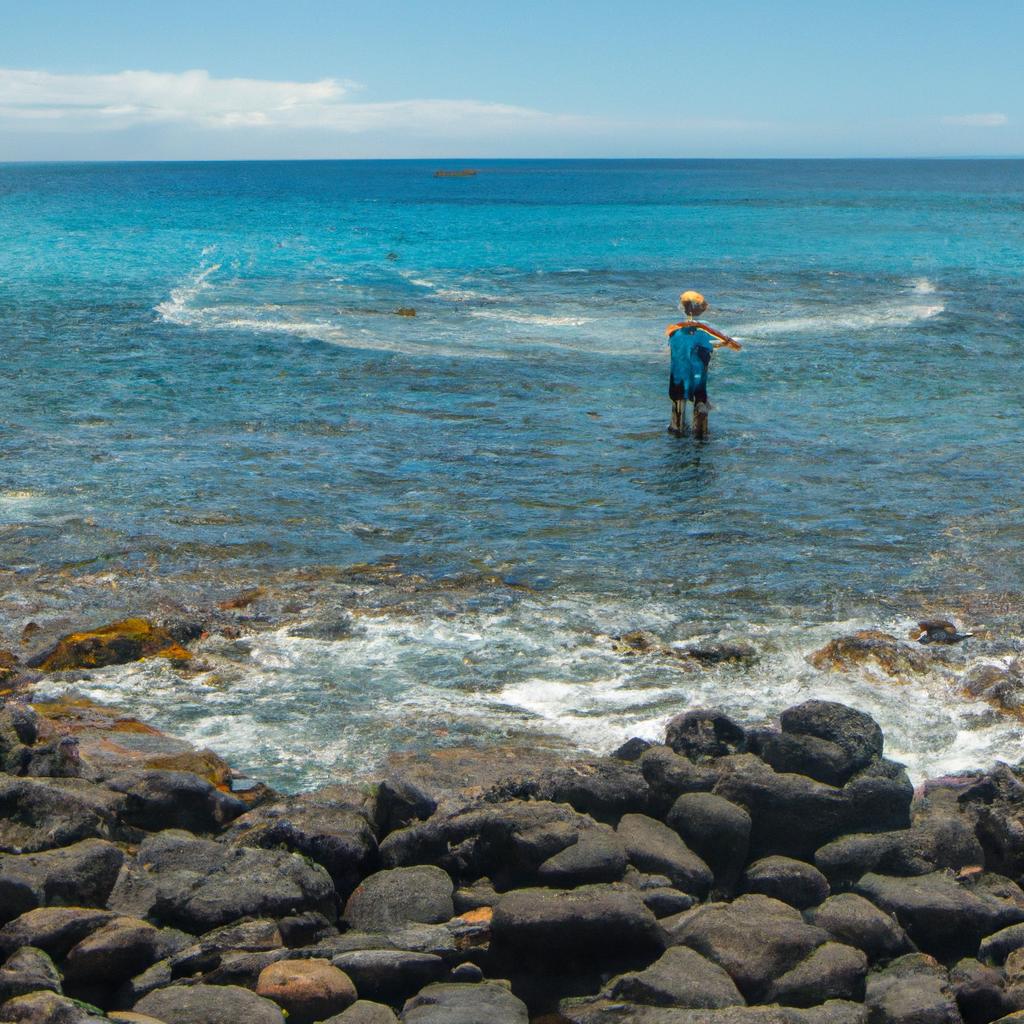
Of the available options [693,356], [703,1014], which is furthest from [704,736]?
[693,356]

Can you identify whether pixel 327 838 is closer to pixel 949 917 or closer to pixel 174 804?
pixel 174 804

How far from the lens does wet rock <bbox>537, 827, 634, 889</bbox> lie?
7.04 metres

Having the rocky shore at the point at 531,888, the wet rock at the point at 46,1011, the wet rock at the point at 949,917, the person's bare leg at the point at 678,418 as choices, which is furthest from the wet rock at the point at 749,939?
the person's bare leg at the point at 678,418

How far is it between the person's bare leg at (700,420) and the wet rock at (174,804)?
1229 cm

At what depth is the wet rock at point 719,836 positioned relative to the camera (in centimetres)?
759

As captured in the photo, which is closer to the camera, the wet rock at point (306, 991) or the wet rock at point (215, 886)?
the wet rock at point (306, 991)

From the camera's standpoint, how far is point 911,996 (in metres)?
6.23

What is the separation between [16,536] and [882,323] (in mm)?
23189

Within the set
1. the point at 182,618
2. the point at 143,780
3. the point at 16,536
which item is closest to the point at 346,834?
the point at 143,780

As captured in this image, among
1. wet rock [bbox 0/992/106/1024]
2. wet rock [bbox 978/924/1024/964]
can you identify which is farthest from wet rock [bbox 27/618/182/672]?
wet rock [bbox 978/924/1024/964]

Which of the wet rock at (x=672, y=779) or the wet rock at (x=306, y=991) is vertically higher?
the wet rock at (x=672, y=779)

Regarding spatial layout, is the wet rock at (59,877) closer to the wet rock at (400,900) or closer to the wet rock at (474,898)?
the wet rock at (400,900)

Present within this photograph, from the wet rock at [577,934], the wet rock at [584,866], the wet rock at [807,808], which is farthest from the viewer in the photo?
the wet rock at [807,808]

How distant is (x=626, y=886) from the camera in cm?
698
